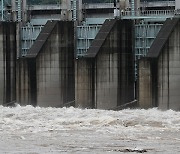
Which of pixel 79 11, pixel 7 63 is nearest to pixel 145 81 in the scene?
pixel 79 11

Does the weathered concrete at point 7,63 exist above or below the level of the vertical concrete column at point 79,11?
below

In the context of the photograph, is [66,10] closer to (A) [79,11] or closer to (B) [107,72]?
(A) [79,11]

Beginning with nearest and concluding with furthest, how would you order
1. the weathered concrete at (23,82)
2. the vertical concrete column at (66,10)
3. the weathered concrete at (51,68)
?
the weathered concrete at (23,82) < the weathered concrete at (51,68) < the vertical concrete column at (66,10)

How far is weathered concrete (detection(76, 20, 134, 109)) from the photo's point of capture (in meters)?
34.6

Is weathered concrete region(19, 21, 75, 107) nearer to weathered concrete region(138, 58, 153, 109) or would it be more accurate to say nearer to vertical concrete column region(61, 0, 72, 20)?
vertical concrete column region(61, 0, 72, 20)

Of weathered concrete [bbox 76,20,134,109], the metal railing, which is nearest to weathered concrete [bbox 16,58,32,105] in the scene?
weathered concrete [bbox 76,20,134,109]

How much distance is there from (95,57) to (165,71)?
3.09m

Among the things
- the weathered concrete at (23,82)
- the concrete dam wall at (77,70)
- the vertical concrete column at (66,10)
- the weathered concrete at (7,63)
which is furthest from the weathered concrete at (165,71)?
the weathered concrete at (7,63)

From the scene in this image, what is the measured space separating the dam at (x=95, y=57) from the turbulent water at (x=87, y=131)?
0.88 m

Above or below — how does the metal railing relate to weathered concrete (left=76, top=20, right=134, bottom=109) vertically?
above

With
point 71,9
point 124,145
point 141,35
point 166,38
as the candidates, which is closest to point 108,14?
point 71,9

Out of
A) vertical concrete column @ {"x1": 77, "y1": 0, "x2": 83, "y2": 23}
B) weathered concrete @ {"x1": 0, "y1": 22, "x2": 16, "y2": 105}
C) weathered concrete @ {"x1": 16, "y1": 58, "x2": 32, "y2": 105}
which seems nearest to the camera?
weathered concrete @ {"x1": 16, "y1": 58, "x2": 32, "y2": 105}

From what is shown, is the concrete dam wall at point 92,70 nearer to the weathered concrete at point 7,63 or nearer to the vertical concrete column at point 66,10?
the weathered concrete at point 7,63

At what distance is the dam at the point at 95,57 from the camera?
3322 cm
